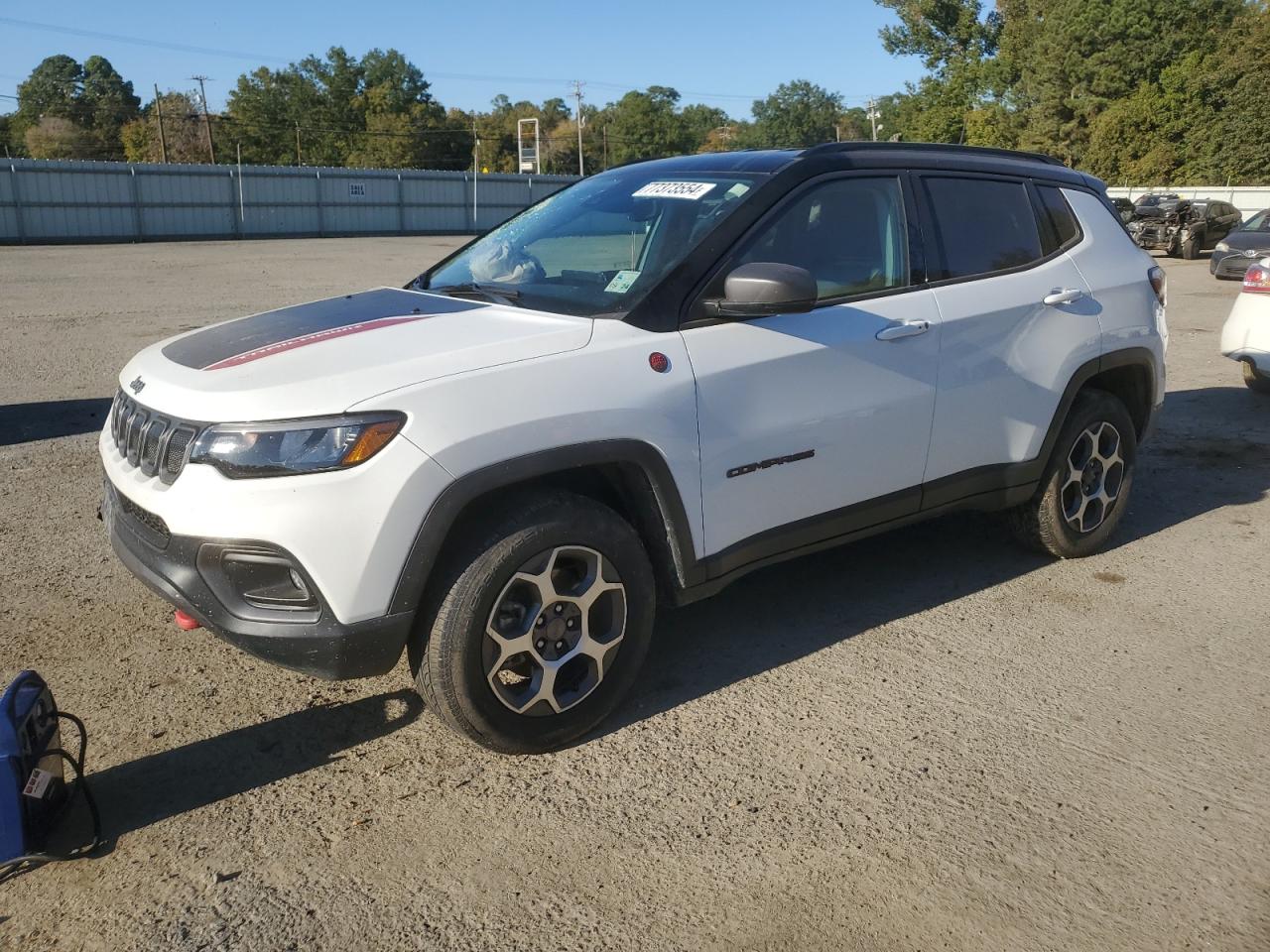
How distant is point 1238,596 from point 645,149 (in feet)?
347

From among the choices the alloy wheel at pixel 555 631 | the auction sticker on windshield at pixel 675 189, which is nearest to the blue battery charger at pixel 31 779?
the alloy wheel at pixel 555 631

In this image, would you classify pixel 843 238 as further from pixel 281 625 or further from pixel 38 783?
pixel 38 783

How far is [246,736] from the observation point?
11.5 ft

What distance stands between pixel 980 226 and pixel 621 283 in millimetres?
1794

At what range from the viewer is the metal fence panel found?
3444 cm

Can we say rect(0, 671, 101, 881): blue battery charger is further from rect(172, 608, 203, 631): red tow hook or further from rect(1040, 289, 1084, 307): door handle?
rect(1040, 289, 1084, 307): door handle

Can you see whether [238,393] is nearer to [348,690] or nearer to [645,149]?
[348,690]

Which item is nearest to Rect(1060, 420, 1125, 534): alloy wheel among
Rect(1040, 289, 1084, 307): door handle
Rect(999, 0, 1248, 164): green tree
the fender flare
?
Rect(1040, 289, 1084, 307): door handle

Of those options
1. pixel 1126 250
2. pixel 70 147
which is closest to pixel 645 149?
pixel 70 147

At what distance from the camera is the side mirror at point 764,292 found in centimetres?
344

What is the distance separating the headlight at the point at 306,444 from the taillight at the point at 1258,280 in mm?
7423

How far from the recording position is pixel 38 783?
9.10ft

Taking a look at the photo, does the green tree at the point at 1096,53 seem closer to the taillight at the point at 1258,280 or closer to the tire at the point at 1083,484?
the taillight at the point at 1258,280

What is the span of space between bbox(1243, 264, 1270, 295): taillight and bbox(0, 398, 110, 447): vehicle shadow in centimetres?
835
